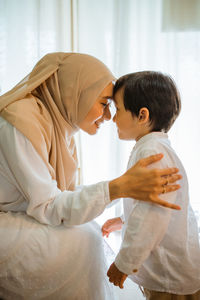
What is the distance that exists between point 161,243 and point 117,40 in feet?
6.35

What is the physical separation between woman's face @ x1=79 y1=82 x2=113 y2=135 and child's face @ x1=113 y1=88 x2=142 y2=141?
92 mm

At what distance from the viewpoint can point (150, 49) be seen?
94.2 inches

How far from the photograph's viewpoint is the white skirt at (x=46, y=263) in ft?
3.41

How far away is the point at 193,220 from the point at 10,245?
2.52 ft

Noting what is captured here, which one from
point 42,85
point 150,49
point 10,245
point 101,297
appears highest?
point 150,49

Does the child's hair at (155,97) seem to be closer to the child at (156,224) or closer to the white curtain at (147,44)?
the child at (156,224)

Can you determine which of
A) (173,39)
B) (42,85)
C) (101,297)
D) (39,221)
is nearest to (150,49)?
(173,39)

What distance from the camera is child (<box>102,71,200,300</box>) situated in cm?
98

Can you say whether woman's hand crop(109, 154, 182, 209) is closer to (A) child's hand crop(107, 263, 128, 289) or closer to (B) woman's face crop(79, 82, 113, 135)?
(A) child's hand crop(107, 263, 128, 289)

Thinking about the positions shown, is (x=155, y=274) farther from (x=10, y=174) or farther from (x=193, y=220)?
(x=10, y=174)

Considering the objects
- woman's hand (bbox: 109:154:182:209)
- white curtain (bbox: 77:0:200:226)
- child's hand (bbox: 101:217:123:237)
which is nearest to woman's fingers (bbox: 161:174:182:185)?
woman's hand (bbox: 109:154:182:209)

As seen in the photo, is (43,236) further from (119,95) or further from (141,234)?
(119,95)

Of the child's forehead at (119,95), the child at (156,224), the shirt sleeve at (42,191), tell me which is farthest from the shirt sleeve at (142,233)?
the child's forehead at (119,95)

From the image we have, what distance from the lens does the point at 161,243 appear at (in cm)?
104
